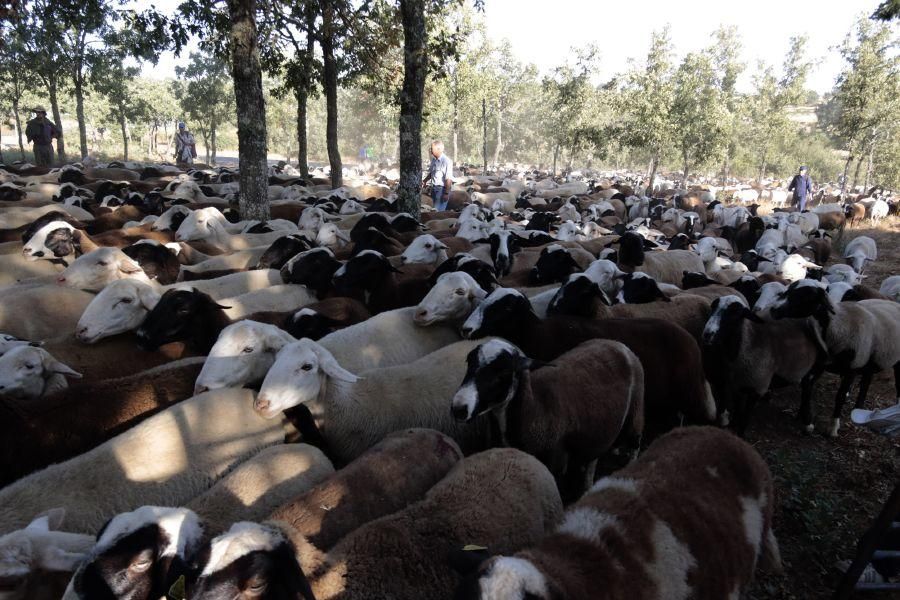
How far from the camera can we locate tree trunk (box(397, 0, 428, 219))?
844cm

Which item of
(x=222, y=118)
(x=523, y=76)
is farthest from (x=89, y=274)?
(x=523, y=76)

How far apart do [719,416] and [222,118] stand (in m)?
40.8

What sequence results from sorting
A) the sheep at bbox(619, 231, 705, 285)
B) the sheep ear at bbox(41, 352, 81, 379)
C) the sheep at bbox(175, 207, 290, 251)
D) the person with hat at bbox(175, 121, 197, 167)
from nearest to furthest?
the sheep ear at bbox(41, 352, 81, 379)
the sheep at bbox(619, 231, 705, 285)
the sheep at bbox(175, 207, 290, 251)
the person with hat at bbox(175, 121, 197, 167)

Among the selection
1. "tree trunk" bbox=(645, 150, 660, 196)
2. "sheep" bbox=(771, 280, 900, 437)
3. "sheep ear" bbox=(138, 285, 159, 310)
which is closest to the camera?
"sheep ear" bbox=(138, 285, 159, 310)

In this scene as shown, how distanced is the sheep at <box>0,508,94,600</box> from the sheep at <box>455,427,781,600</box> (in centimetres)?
178

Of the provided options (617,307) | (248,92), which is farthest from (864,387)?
(248,92)

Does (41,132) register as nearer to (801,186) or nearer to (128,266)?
(128,266)

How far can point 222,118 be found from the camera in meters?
37.8

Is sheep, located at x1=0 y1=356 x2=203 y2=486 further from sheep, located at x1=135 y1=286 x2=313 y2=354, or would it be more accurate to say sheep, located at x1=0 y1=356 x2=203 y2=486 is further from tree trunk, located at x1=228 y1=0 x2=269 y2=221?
tree trunk, located at x1=228 y1=0 x2=269 y2=221

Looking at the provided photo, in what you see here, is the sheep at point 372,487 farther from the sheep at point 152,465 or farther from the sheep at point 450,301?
the sheep at point 450,301

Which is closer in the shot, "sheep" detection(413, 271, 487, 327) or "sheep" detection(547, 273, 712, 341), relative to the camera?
"sheep" detection(413, 271, 487, 327)

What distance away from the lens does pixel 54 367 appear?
372cm

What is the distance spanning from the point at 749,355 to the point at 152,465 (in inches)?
202

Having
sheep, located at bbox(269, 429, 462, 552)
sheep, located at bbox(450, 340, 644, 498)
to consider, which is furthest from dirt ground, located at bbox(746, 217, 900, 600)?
sheep, located at bbox(269, 429, 462, 552)
